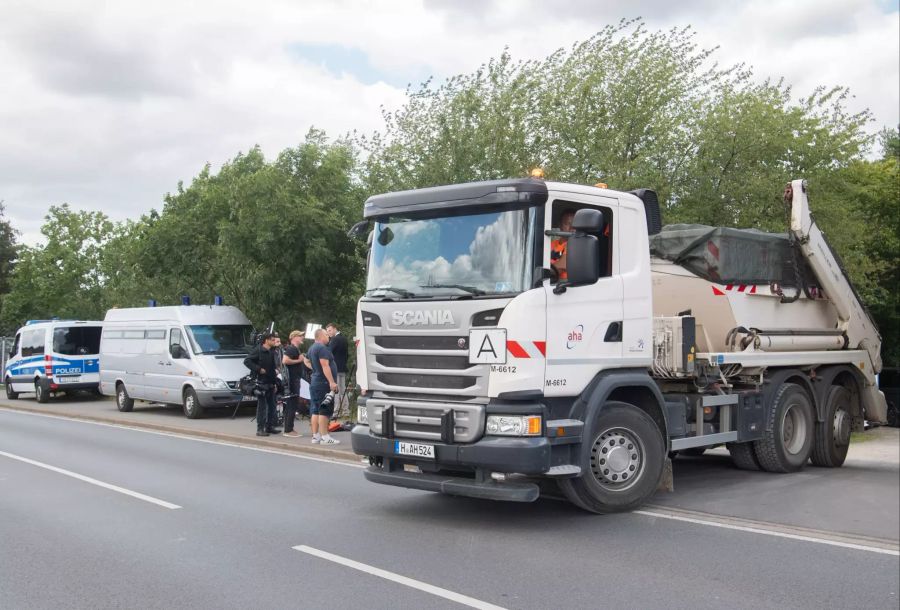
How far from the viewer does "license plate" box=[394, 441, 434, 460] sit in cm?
746

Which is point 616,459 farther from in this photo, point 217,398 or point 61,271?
point 61,271

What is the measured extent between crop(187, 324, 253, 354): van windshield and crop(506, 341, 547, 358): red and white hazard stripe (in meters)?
13.5

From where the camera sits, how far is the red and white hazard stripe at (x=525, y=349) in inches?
279

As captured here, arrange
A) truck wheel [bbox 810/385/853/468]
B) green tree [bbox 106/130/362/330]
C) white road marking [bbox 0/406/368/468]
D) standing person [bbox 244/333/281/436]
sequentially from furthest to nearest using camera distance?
green tree [bbox 106/130/362/330] → standing person [bbox 244/333/281/436] → white road marking [bbox 0/406/368/468] → truck wheel [bbox 810/385/853/468]

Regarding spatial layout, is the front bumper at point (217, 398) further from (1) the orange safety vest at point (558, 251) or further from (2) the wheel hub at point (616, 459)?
(1) the orange safety vest at point (558, 251)

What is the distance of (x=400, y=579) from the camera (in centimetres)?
594

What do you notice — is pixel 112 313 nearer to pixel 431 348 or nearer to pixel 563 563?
pixel 431 348

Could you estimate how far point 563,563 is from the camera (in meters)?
6.37

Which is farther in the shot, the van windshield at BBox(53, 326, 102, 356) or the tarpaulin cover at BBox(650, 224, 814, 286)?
the van windshield at BBox(53, 326, 102, 356)

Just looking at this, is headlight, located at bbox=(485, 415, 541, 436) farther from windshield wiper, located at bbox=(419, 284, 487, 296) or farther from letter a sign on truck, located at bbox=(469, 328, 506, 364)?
windshield wiper, located at bbox=(419, 284, 487, 296)

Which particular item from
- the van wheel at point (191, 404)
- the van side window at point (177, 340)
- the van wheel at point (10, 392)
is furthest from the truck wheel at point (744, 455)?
the van wheel at point (10, 392)

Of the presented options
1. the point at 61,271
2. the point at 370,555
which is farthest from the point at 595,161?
the point at 61,271

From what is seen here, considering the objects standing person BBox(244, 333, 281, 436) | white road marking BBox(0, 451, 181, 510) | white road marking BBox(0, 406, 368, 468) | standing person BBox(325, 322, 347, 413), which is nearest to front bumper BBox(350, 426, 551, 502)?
white road marking BBox(0, 451, 181, 510)

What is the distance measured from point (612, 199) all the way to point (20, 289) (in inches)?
1732
